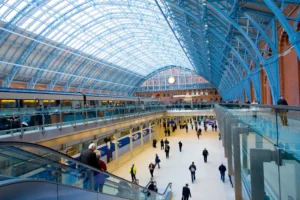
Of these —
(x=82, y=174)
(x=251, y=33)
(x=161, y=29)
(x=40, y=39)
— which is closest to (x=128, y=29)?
(x=161, y=29)

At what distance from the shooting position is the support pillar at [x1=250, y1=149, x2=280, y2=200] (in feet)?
9.61

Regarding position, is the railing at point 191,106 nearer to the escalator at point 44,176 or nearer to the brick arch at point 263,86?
the brick arch at point 263,86

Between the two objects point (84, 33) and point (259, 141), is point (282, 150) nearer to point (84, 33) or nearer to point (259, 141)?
point (259, 141)

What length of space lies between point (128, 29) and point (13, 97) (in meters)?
38.4

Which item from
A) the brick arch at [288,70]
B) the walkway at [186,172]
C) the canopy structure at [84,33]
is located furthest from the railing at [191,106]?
the brick arch at [288,70]

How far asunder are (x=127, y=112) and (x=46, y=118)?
11.1 metres

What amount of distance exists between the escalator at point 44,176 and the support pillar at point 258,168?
2828mm

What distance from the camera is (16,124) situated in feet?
31.3

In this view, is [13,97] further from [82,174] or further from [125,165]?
[125,165]

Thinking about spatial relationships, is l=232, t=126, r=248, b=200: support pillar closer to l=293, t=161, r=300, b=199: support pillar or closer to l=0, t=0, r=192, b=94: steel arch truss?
l=293, t=161, r=300, b=199: support pillar

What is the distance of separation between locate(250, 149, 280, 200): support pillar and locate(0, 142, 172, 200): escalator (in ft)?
9.28

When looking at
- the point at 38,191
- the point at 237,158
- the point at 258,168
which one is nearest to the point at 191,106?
the point at 237,158

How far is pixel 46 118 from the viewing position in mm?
11328

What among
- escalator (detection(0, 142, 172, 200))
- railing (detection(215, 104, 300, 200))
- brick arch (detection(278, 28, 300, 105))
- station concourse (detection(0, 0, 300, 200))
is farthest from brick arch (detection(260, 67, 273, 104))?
railing (detection(215, 104, 300, 200))
